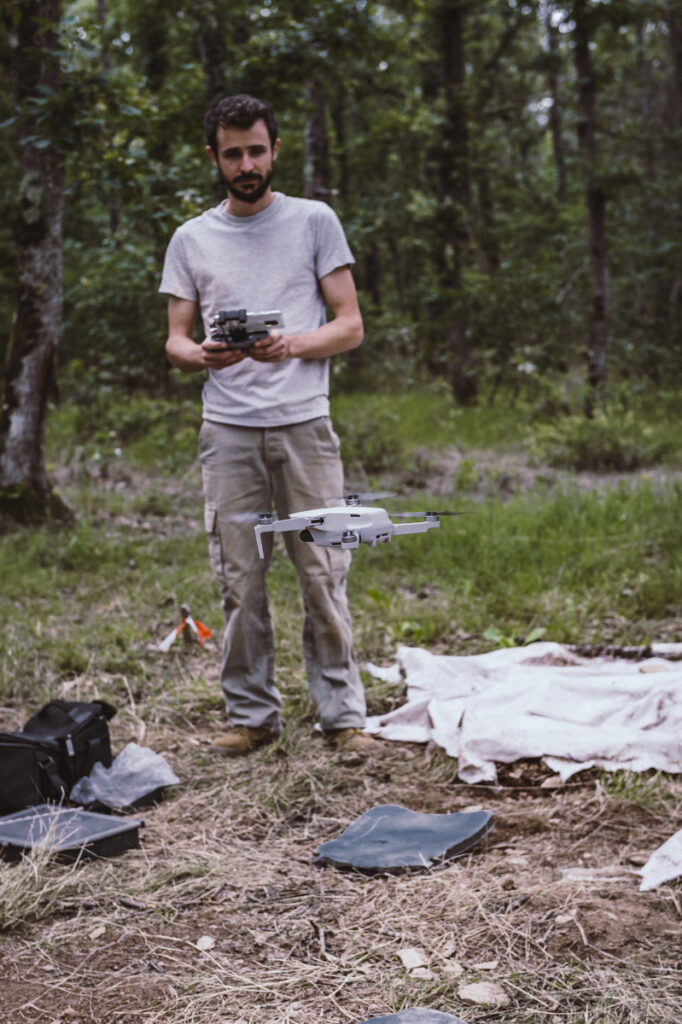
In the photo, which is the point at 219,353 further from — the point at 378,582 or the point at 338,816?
the point at 378,582

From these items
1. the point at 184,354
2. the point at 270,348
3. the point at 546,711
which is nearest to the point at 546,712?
the point at 546,711

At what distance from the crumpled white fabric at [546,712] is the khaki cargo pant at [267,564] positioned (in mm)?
396

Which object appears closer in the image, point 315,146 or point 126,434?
point 315,146

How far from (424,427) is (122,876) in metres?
8.14

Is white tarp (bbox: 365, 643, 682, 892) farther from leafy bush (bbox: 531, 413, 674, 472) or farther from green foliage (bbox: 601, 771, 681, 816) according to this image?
leafy bush (bbox: 531, 413, 674, 472)

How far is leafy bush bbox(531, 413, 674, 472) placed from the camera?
9.10 metres

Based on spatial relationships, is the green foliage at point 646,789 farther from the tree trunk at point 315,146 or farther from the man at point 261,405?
the tree trunk at point 315,146

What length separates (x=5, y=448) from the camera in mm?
7559

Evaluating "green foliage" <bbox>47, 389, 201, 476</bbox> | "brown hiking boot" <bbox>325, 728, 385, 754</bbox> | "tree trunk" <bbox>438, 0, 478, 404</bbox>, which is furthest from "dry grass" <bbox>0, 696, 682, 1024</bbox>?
→ "tree trunk" <bbox>438, 0, 478, 404</bbox>

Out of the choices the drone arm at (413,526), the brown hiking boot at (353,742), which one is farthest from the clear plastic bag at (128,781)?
the drone arm at (413,526)

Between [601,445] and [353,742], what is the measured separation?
590 cm

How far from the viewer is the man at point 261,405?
3.39m

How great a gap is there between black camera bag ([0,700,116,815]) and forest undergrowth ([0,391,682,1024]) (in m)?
0.35

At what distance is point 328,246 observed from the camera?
138 inches
